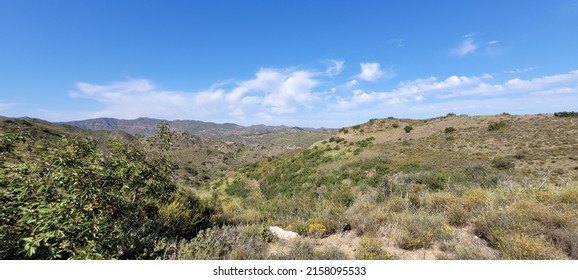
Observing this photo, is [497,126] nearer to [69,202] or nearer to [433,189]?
[433,189]

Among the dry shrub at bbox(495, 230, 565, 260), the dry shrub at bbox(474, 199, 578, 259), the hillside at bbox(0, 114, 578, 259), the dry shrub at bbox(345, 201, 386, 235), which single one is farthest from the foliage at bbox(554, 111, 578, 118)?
the dry shrub at bbox(495, 230, 565, 260)

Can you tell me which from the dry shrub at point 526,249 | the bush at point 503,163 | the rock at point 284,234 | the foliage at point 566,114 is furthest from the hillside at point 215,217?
the foliage at point 566,114

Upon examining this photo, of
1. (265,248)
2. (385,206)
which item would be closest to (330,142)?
(385,206)

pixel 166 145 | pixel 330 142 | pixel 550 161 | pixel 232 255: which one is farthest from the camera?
pixel 330 142

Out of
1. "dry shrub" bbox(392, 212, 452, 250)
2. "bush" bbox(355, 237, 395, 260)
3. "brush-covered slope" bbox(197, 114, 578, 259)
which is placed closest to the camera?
"bush" bbox(355, 237, 395, 260)

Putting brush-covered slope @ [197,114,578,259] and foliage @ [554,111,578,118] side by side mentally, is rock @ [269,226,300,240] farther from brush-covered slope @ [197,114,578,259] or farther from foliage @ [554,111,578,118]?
foliage @ [554,111,578,118]

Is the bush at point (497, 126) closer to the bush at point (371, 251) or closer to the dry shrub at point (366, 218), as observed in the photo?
the dry shrub at point (366, 218)

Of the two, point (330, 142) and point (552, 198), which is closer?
point (552, 198)

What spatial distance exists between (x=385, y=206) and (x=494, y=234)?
109 inches

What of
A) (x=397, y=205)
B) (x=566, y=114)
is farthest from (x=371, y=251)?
(x=566, y=114)

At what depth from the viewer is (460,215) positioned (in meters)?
6.61
